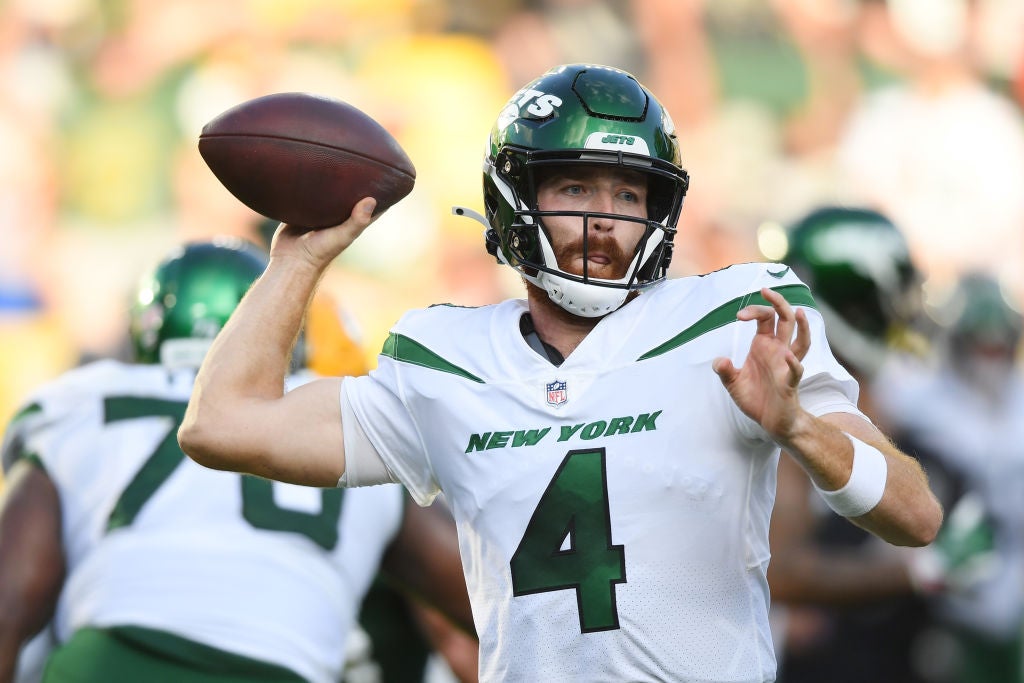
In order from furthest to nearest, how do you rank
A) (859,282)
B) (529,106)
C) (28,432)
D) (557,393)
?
1. (859,282)
2. (28,432)
3. (529,106)
4. (557,393)

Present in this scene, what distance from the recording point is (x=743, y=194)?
45.7 ft

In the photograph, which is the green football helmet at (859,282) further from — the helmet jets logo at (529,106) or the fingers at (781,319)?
the fingers at (781,319)

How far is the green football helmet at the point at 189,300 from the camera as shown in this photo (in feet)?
13.8

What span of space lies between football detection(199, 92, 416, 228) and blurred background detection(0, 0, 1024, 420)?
33.4 ft

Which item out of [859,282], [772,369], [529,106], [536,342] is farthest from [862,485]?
[859,282]

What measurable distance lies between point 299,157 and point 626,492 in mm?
920

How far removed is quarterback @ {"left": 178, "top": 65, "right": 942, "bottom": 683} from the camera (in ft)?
8.30

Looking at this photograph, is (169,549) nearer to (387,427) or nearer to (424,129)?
(387,427)

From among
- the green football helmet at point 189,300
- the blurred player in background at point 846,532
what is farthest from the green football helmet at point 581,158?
the blurred player in background at point 846,532

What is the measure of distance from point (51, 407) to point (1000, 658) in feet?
15.4

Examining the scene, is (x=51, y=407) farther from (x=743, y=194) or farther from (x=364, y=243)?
(x=743, y=194)

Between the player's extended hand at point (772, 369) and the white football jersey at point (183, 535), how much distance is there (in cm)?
170

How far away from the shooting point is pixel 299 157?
9.39 ft

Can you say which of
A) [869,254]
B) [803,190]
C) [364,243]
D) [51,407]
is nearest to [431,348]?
[51,407]
